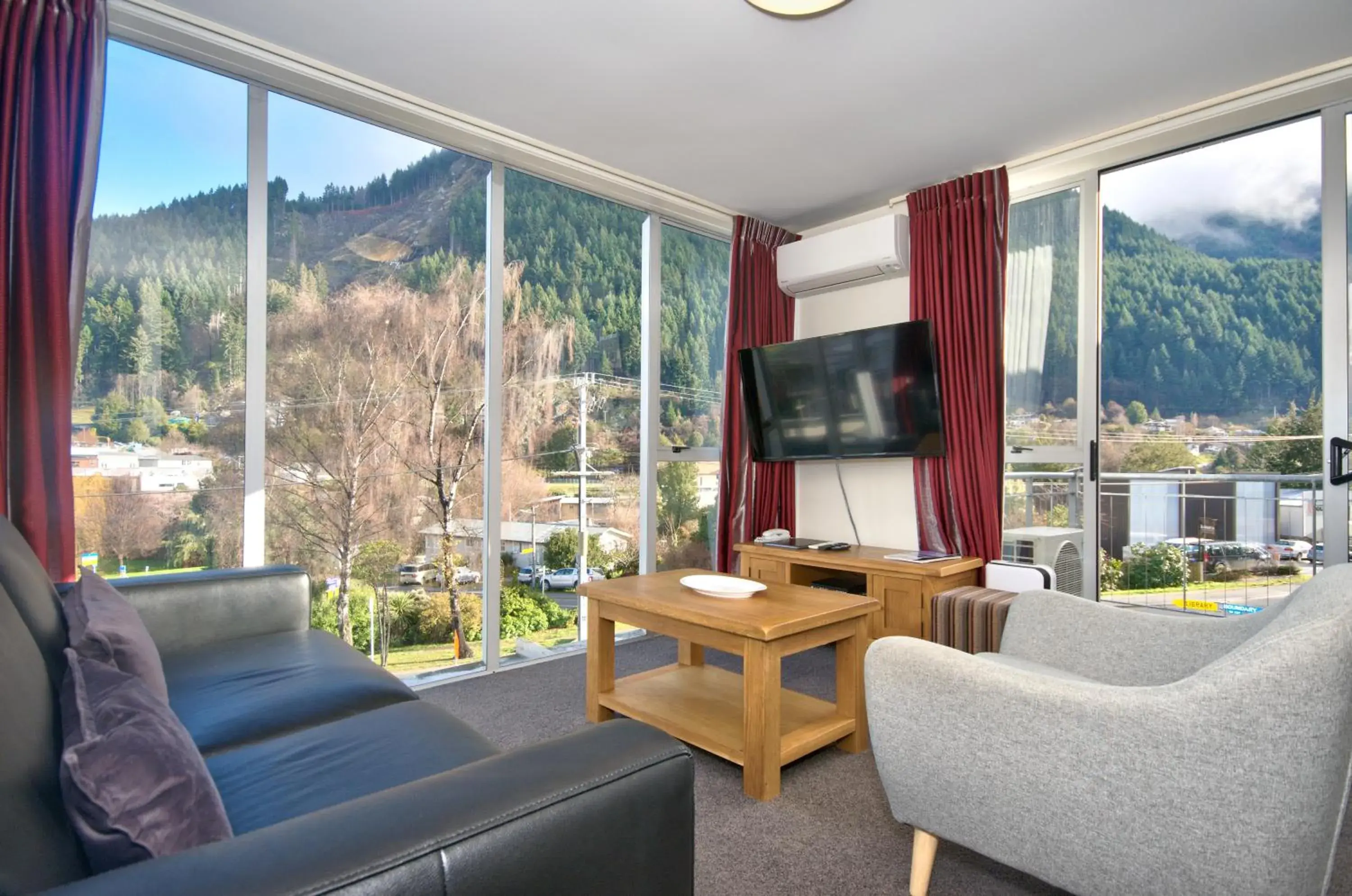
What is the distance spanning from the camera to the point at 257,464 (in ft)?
8.66

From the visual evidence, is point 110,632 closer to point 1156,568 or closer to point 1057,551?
point 1057,551

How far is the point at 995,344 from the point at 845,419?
0.84 m

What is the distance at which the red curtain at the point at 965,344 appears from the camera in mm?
3436

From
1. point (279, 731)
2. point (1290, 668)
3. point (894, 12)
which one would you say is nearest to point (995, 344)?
point (894, 12)

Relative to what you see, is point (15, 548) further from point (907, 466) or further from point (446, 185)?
point (907, 466)

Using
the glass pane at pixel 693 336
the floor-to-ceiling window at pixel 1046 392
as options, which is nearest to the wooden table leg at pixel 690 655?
the glass pane at pixel 693 336

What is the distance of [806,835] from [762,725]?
31 cm

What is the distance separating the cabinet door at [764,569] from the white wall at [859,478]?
619 mm

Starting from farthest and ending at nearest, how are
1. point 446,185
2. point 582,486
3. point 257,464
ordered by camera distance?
point 582,486
point 446,185
point 257,464

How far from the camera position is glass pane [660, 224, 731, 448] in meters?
4.15

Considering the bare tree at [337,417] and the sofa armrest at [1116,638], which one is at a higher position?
the bare tree at [337,417]

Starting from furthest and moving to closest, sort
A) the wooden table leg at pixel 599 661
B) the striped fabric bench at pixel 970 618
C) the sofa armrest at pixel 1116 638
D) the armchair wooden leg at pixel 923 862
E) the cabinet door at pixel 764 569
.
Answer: the cabinet door at pixel 764 569 → the striped fabric bench at pixel 970 618 → the wooden table leg at pixel 599 661 → the sofa armrest at pixel 1116 638 → the armchair wooden leg at pixel 923 862

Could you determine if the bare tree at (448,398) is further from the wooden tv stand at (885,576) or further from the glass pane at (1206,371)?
the glass pane at (1206,371)

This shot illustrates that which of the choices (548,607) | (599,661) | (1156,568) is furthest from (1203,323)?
(548,607)
